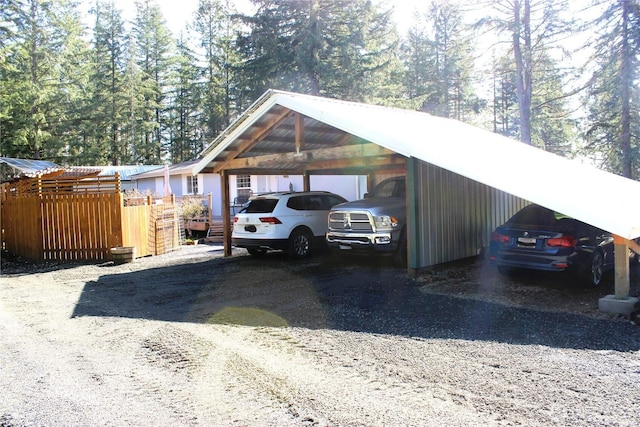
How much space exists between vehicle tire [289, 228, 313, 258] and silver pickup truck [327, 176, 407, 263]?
1.58 meters

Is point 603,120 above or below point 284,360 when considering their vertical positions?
above

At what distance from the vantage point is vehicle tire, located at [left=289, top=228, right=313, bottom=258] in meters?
12.1

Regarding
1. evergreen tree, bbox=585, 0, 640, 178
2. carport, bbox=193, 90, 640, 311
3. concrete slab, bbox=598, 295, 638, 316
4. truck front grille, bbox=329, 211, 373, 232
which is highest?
evergreen tree, bbox=585, 0, 640, 178

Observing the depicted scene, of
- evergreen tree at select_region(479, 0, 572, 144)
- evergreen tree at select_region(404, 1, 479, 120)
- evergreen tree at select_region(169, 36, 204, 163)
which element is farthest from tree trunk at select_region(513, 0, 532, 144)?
evergreen tree at select_region(169, 36, 204, 163)

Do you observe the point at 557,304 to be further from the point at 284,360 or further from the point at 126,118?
the point at 126,118

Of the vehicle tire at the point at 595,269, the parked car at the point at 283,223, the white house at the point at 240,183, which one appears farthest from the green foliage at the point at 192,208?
the vehicle tire at the point at 595,269

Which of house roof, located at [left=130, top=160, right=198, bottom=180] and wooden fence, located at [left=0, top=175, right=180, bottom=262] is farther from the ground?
house roof, located at [left=130, top=160, right=198, bottom=180]

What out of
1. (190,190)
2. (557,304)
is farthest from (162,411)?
(190,190)

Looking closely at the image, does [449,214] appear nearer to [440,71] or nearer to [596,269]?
[596,269]

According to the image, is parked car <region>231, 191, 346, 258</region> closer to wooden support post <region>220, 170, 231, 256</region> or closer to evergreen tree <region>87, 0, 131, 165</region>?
wooden support post <region>220, 170, 231, 256</region>

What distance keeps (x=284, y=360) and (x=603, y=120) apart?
2406 cm

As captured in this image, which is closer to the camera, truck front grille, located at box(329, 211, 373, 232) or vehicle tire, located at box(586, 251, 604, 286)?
vehicle tire, located at box(586, 251, 604, 286)

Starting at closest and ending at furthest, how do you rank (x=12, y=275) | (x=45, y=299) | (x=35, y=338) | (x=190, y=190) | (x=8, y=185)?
(x=35, y=338) → (x=45, y=299) → (x=12, y=275) → (x=8, y=185) → (x=190, y=190)

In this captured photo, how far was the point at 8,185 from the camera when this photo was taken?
14.2 meters
